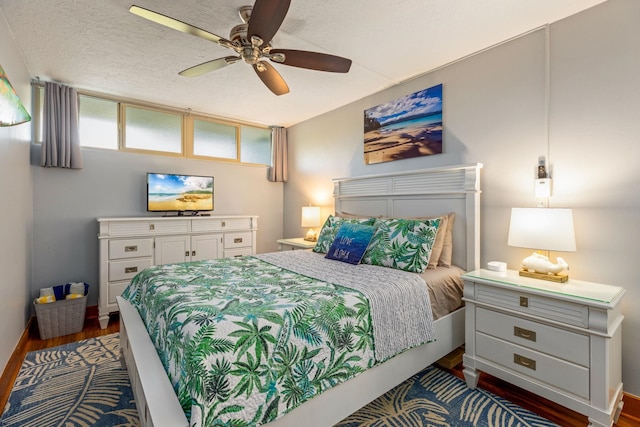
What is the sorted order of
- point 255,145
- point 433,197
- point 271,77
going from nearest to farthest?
1. point 271,77
2. point 433,197
3. point 255,145

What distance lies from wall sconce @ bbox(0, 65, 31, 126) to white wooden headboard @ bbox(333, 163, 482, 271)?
8.86ft

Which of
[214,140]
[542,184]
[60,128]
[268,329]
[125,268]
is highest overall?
[214,140]

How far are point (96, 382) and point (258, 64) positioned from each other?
8.13ft

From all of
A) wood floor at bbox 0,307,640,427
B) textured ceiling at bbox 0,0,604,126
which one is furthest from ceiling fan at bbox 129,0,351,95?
wood floor at bbox 0,307,640,427

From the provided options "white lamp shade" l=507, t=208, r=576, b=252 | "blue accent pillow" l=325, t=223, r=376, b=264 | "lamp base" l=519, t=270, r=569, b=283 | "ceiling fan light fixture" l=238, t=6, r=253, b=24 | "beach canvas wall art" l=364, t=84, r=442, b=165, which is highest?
"ceiling fan light fixture" l=238, t=6, r=253, b=24

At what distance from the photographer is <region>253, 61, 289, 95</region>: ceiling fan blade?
2066 mm

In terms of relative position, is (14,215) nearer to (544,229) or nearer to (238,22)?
(238,22)

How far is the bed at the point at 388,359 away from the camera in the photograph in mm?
1229

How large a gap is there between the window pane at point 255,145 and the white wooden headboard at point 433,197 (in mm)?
1770

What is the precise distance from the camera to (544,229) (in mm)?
1871

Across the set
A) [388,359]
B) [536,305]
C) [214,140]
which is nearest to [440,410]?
[388,359]

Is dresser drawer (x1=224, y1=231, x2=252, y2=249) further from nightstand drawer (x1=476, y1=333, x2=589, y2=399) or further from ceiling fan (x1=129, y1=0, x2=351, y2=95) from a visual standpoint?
nightstand drawer (x1=476, y1=333, x2=589, y2=399)

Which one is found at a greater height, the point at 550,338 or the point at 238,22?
the point at 238,22

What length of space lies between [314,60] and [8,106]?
174 centimetres
